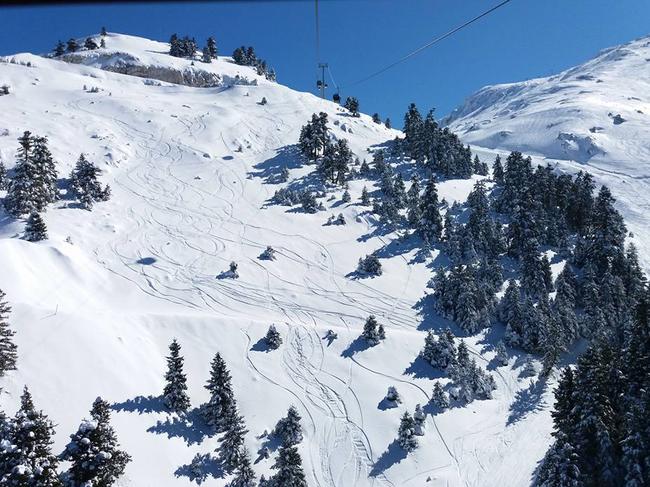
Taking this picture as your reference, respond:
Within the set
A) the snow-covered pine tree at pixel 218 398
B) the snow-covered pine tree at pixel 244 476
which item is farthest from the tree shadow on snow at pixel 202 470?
the snow-covered pine tree at pixel 218 398

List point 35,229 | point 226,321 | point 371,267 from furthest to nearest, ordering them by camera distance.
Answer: point 371,267 → point 35,229 → point 226,321

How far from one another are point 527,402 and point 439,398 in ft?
30.5

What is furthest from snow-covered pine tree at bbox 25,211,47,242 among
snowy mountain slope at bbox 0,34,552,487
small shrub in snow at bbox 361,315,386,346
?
small shrub in snow at bbox 361,315,386,346

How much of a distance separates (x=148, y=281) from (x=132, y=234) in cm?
1134

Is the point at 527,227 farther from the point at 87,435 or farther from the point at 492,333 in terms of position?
the point at 87,435

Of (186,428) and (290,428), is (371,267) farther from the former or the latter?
(186,428)

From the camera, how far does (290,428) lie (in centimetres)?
3591

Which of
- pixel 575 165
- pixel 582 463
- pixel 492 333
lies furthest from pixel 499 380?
pixel 575 165

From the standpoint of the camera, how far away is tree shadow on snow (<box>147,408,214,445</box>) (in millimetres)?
33416

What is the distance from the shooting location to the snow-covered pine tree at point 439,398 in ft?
133

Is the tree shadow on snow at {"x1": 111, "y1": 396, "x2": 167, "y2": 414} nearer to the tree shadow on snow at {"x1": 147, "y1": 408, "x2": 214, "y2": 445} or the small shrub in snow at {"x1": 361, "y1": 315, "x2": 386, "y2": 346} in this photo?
the tree shadow on snow at {"x1": 147, "y1": 408, "x2": 214, "y2": 445}

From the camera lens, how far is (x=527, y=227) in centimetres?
6569

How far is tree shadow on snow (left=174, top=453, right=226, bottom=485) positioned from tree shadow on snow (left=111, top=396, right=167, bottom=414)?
4930 millimetres

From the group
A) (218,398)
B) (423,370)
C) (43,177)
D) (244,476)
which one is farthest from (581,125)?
(244,476)
